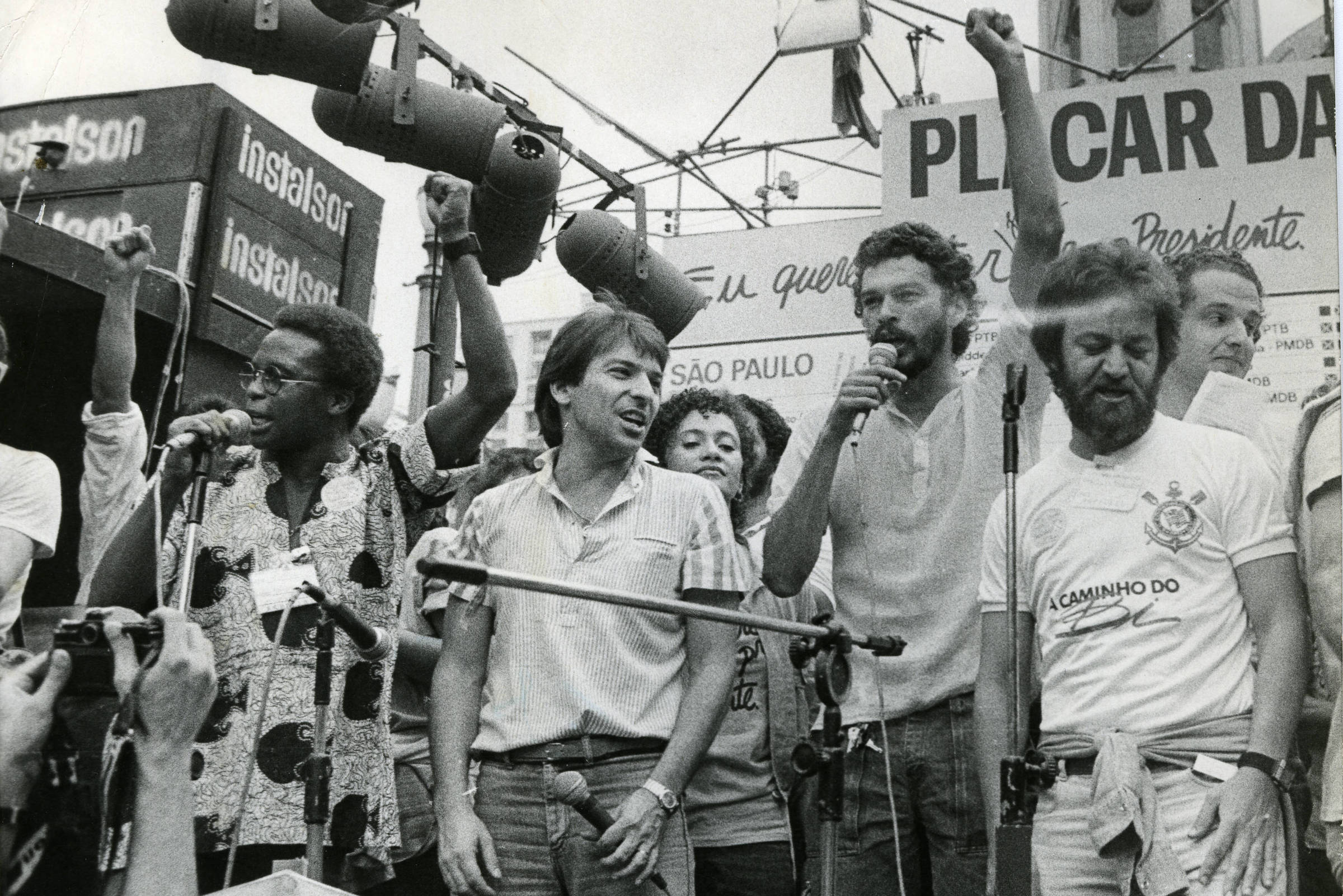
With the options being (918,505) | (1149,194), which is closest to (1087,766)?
(918,505)

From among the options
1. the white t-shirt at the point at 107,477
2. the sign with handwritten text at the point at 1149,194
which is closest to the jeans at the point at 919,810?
the sign with handwritten text at the point at 1149,194

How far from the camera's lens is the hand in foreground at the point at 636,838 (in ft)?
6.87

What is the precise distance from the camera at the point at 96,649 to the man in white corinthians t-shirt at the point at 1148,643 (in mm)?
1328

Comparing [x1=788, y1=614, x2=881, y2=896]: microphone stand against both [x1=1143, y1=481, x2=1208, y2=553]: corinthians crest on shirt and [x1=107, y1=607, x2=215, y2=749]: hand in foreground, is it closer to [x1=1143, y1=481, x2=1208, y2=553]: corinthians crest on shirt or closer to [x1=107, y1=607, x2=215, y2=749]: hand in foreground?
[x1=1143, y1=481, x2=1208, y2=553]: corinthians crest on shirt

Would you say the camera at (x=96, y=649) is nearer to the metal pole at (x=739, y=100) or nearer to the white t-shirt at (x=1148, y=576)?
the white t-shirt at (x=1148, y=576)

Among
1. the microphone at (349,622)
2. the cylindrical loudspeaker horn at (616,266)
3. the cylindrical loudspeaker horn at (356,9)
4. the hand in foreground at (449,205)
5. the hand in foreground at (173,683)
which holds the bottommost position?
the hand in foreground at (173,683)

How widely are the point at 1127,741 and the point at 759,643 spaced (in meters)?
1.03

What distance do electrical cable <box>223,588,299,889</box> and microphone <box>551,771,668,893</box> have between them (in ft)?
1.88

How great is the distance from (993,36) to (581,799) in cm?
166

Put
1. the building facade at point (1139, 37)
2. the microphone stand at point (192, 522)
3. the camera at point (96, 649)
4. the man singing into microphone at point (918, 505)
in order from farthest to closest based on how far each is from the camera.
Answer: the building facade at point (1139, 37), the man singing into microphone at point (918, 505), the microphone stand at point (192, 522), the camera at point (96, 649)

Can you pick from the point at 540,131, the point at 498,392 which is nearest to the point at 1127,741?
the point at 498,392

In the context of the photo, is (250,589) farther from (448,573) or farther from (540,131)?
(540,131)

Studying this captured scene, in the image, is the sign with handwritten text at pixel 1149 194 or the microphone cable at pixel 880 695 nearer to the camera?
the microphone cable at pixel 880 695

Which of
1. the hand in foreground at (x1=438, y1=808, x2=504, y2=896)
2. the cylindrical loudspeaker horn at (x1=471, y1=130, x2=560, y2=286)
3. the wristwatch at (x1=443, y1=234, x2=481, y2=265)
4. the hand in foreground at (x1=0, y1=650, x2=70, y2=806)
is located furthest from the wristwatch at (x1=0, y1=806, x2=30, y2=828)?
the cylindrical loudspeaker horn at (x1=471, y1=130, x2=560, y2=286)
